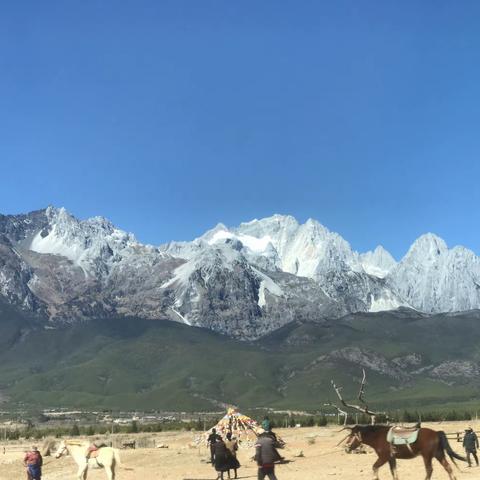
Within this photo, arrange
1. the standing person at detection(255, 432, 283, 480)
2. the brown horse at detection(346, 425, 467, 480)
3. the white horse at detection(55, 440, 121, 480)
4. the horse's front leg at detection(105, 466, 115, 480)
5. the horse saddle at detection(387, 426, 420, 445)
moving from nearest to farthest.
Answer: the standing person at detection(255, 432, 283, 480)
the brown horse at detection(346, 425, 467, 480)
the horse saddle at detection(387, 426, 420, 445)
the horse's front leg at detection(105, 466, 115, 480)
the white horse at detection(55, 440, 121, 480)

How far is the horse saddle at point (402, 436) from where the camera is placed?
127 ft

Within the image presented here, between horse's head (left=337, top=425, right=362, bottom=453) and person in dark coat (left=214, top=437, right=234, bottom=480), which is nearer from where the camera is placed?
horse's head (left=337, top=425, right=362, bottom=453)

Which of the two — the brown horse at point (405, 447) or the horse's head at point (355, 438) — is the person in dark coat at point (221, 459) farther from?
the horse's head at point (355, 438)

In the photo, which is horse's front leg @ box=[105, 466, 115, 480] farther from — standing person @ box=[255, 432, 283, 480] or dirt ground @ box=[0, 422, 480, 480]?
standing person @ box=[255, 432, 283, 480]

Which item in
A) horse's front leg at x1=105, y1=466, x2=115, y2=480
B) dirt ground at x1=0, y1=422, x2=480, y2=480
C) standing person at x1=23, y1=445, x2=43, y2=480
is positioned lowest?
dirt ground at x1=0, y1=422, x2=480, y2=480

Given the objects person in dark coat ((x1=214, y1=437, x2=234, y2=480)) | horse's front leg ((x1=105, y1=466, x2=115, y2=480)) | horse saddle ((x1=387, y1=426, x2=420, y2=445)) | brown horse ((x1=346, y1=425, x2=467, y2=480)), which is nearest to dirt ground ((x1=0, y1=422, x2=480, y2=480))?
person in dark coat ((x1=214, y1=437, x2=234, y2=480))

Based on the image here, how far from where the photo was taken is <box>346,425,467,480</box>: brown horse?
126 ft

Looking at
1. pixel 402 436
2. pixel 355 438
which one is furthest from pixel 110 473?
pixel 402 436

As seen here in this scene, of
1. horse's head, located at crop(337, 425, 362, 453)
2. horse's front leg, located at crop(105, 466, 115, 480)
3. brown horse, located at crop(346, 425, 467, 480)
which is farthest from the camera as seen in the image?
horse's front leg, located at crop(105, 466, 115, 480)

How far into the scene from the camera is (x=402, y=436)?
3897 centimetres

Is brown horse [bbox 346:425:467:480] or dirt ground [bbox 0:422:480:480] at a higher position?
brown horse [bbox 346:425:467:480]

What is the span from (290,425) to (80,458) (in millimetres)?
142937

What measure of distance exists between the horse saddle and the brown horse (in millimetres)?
174

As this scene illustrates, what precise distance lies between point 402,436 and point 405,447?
1.84ft
